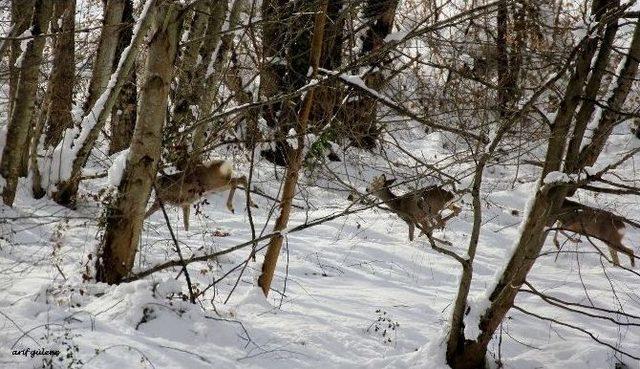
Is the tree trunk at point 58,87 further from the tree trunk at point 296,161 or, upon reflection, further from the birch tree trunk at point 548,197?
the birch tree trunk at point 548,197

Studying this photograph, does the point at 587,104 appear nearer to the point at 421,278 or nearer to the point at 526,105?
the point at 526,105

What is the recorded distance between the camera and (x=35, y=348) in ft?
12.8

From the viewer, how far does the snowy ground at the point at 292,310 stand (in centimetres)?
427

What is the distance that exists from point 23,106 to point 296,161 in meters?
4.79

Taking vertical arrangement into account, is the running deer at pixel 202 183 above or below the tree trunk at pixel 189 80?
below

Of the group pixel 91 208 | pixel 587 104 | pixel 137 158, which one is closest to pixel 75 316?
pixel 137 158

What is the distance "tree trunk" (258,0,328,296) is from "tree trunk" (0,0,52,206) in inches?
164

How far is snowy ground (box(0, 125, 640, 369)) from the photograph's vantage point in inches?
168

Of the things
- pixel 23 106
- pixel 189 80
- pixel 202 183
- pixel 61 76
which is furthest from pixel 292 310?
pixel 61 76

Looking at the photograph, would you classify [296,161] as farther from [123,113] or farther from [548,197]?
[123,113]

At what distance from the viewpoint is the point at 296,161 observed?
5.75 m

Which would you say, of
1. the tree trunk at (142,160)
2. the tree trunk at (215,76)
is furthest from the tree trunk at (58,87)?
the tree trunk at (142,160)

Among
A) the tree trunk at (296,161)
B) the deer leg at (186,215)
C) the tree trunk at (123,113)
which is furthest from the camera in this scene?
the tree trunk at (123,113)

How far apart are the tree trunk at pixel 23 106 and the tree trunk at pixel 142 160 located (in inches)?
162
